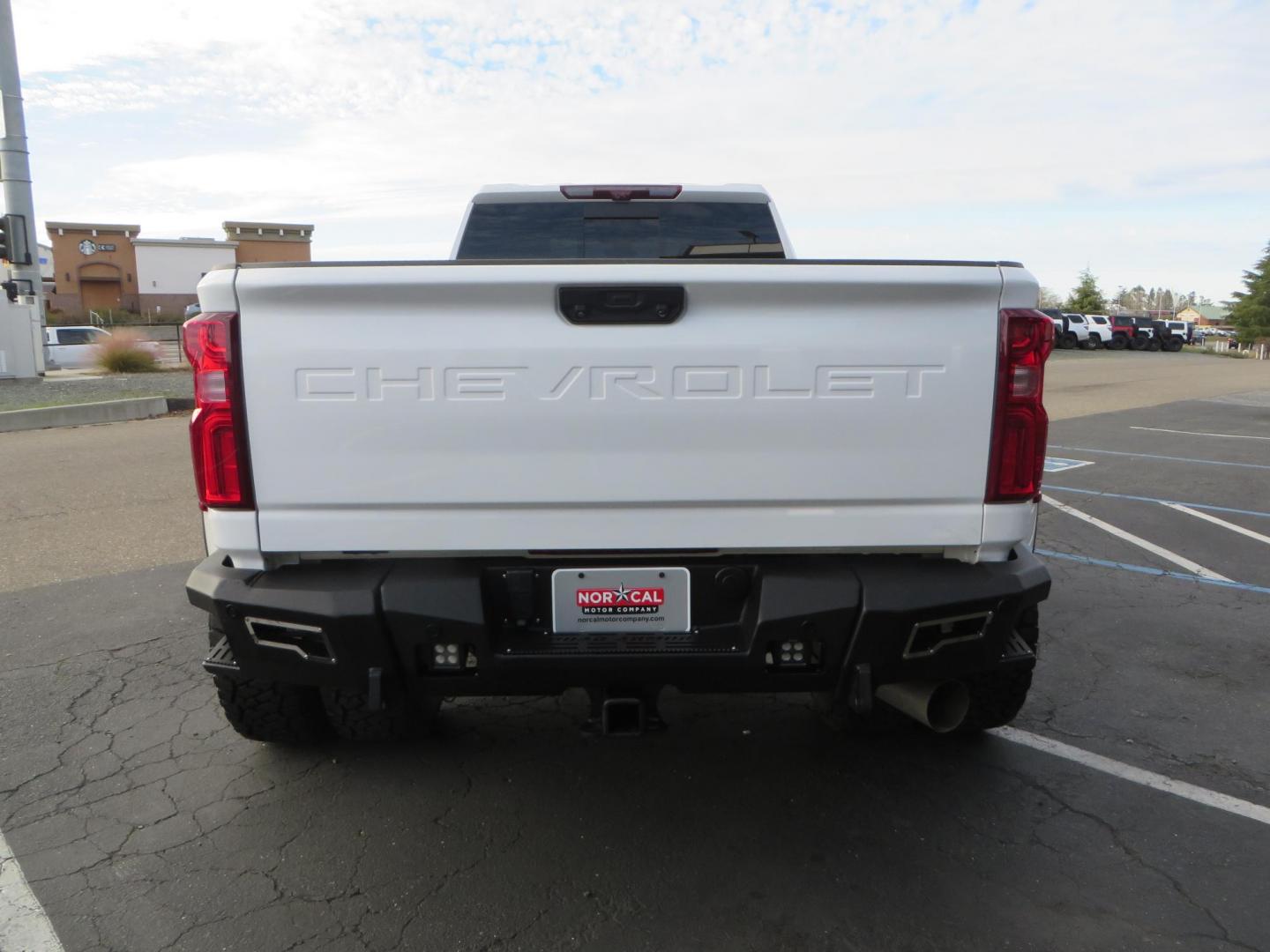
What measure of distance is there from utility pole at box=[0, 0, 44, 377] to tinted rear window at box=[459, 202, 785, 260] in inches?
632

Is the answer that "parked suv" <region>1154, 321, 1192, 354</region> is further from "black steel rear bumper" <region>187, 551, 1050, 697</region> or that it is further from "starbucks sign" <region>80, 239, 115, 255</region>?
"starbucks sign" <region>80, 239, 115, 255</region>

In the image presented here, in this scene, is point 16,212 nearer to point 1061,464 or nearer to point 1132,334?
point 1061,464

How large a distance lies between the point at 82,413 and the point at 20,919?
13212mm

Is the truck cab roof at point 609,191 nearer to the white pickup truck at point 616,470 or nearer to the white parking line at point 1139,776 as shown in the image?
the white pickup truck at point 616,470

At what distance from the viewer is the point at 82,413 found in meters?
14.1

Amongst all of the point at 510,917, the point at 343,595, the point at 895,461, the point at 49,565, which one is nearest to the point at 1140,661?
the point at 895,461

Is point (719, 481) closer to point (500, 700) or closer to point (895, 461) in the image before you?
point (895, 461)

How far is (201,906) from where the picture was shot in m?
2.66

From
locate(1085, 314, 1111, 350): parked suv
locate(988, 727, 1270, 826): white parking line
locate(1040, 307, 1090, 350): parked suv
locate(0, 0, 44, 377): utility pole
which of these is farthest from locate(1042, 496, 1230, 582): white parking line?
locate(1085, 314, 1111, 350): parked suv

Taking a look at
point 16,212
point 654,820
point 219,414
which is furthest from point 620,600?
point 16,212

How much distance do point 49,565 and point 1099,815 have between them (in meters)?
5.96

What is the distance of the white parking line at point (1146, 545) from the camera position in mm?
6090

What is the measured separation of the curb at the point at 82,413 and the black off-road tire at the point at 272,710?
12.1 m

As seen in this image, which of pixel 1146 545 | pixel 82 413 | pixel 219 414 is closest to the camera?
pixel 219 414
